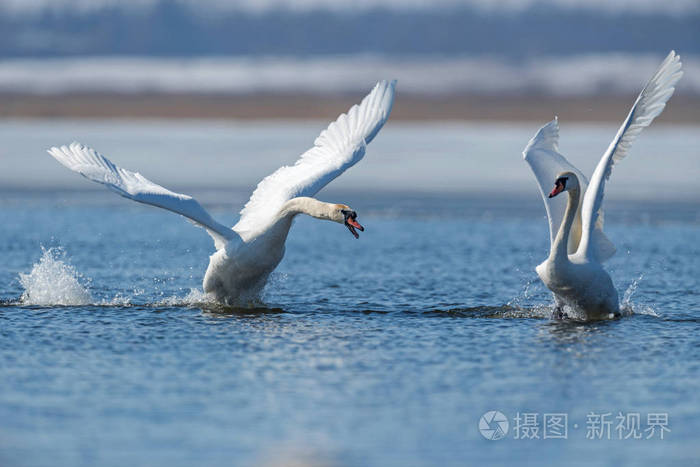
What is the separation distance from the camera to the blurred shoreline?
2805 inches

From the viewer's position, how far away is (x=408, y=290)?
14.0 meters

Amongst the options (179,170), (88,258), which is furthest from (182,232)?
(179,170)

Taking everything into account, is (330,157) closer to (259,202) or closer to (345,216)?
(259,202)

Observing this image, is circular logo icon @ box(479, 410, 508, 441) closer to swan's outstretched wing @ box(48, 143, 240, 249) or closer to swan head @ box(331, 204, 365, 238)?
swan head @ box(331, 204, 365, 238)

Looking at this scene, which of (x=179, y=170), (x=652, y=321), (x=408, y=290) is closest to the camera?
(x=652, y=321)

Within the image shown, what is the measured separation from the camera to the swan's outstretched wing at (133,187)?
11875mm

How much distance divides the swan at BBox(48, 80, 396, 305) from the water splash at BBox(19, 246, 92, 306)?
124cm

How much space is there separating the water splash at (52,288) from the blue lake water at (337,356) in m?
0.03

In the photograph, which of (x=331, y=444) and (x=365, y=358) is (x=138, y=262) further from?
(x=331, y=444)

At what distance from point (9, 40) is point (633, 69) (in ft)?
241

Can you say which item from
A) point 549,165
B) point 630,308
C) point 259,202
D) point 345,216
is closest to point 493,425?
point 345,216

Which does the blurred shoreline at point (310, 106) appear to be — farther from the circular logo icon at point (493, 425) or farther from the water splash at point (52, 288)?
the circular logo icon at point (493, 425)

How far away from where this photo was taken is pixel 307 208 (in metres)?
12.4

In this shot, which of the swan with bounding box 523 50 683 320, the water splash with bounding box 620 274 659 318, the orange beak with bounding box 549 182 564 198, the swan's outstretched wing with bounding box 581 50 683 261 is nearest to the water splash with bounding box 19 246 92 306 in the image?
the swan with bounding box 523 50 683 320
